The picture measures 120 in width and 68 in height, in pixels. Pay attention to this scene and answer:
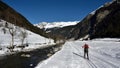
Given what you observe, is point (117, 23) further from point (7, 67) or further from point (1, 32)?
point (7, 67)

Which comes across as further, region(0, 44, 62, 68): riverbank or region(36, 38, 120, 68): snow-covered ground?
region(0, 44, 62, 68): riverbank

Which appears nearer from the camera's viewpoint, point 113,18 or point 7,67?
point 7,67

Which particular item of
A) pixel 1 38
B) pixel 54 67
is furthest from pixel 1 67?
pixel 1 38

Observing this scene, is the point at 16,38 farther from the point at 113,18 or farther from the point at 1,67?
the point at 1,67

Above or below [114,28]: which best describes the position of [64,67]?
below

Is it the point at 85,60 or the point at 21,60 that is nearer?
the point at 85,60

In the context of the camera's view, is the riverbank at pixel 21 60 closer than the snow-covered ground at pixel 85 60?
No

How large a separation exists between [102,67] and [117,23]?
147 metres

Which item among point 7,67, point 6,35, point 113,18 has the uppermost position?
point 113,18

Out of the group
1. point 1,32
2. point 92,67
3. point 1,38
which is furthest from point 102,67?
point 1,32

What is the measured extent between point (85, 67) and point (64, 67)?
210 centimetres

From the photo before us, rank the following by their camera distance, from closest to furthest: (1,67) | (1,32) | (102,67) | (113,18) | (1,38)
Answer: (102,67), (1,67), (1,38), (1,32), (113,18)

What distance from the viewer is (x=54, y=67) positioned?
23.7 metres

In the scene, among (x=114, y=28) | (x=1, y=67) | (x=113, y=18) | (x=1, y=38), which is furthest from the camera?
(x=113, y=18)
